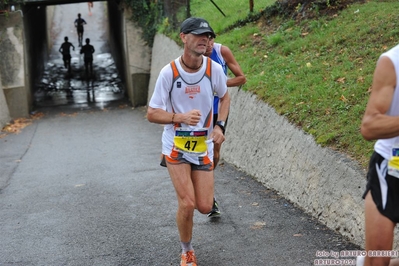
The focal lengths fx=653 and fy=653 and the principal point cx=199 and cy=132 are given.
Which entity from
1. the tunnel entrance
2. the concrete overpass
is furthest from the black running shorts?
the tunnel entrance

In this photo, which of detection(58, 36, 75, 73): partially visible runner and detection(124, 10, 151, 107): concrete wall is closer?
detection(124, 10, 151, 107): concrete wall

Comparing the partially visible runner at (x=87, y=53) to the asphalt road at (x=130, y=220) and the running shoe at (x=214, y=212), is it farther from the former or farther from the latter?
the running shoe at (x=214, y=212)

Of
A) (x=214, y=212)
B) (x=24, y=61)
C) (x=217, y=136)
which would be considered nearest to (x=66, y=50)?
(x=24, y=61)

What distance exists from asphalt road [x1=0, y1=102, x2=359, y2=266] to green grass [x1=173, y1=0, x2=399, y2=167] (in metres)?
1.03

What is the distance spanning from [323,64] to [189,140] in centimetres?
487

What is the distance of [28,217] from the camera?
7832 millimetres

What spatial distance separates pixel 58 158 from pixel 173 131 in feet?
25.6

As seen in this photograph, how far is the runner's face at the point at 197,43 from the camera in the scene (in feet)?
17.6

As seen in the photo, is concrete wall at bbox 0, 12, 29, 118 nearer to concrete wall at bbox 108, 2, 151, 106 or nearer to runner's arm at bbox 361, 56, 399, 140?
concrete wall at bbox 108, 2, 151, 106

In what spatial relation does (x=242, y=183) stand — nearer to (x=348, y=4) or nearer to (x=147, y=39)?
(x=348, y=4)

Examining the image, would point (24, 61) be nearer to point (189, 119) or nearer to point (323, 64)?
point (323, 64)

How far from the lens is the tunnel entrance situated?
2619 centimetres

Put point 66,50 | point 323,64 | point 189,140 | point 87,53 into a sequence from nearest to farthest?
point 189,140 < point 323,64 < point 87,53 < point 66,50

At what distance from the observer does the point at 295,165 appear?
25.0ft
